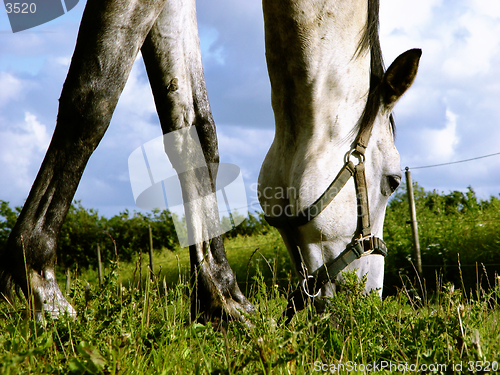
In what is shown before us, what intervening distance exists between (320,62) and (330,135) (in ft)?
1.33

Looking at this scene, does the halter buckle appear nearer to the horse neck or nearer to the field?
the field

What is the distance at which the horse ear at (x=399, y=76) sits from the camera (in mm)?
2186

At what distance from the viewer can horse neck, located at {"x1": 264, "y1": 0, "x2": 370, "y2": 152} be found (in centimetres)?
223

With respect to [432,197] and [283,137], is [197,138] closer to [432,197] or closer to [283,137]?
[283,137]

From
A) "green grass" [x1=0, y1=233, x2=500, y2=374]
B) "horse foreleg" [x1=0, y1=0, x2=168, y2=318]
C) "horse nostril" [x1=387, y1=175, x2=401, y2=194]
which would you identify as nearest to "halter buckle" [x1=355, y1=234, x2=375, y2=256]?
"horse nostril" [x1=387, y1=175, x2=401, y2=194]

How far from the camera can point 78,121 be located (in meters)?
1.77

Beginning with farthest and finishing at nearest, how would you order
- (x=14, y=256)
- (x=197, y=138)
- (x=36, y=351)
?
(x=197, y=138) → (x=14, y=256) → (x=36, y=351)

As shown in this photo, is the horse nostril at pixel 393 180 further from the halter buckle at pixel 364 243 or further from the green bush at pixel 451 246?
the green bush at pixel 451 246

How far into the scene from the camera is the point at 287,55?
229 centimetres

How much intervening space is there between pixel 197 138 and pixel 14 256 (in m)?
1.30

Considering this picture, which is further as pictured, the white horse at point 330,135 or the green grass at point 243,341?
the white horse at point 330,135

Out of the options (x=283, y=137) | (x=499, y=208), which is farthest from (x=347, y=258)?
(x=499, y=208)

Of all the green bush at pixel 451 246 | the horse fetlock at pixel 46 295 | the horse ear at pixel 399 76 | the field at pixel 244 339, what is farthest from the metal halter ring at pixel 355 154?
the green bush at pixel 451 246

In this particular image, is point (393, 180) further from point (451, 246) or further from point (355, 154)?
point (451, 246)
